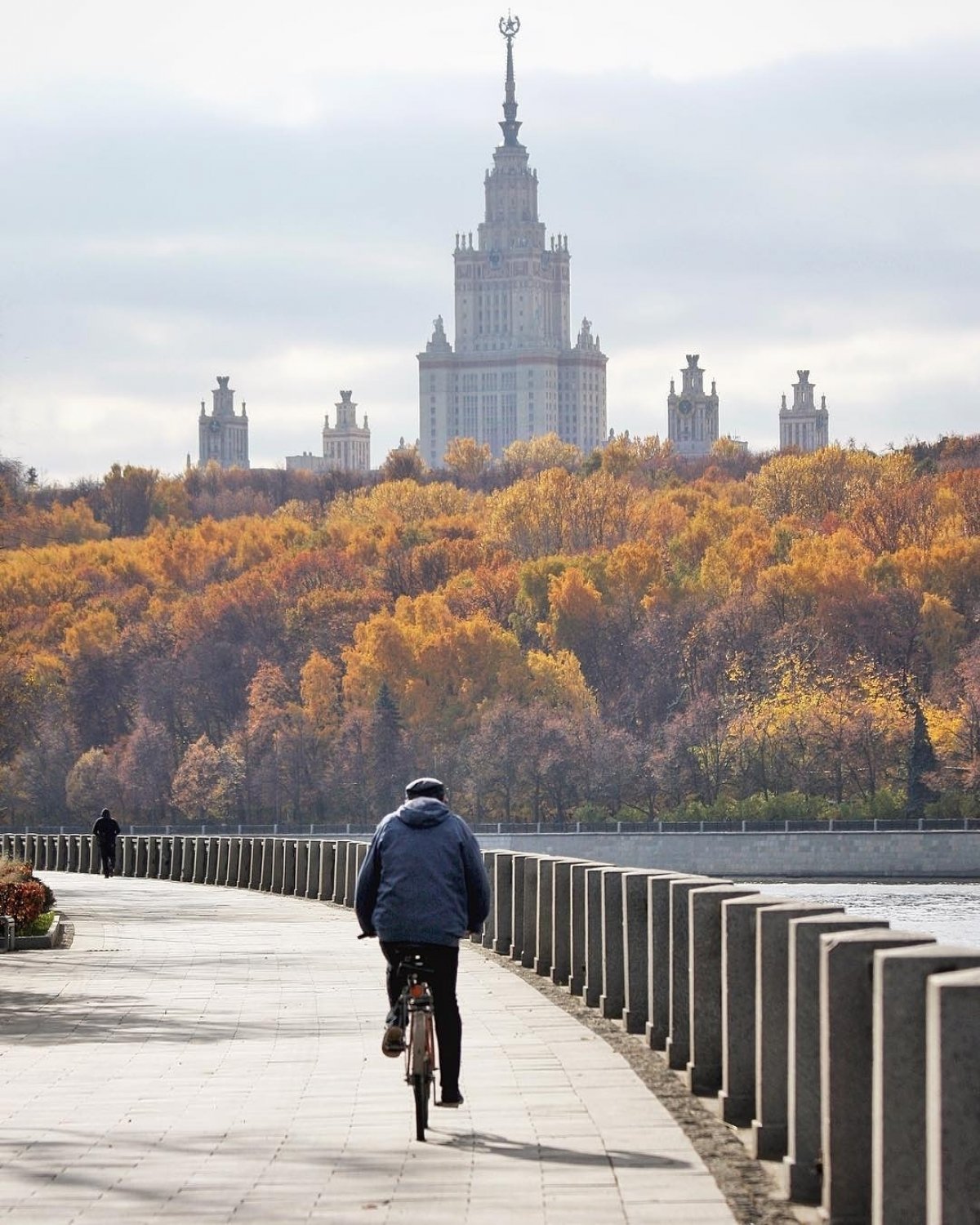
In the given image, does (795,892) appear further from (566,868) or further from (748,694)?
(566,868)

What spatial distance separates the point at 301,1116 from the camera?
1382 cm

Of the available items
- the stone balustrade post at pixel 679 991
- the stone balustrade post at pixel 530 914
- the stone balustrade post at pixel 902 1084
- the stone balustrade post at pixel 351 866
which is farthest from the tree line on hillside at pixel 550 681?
the stone balustrade post at pixel 902 1084

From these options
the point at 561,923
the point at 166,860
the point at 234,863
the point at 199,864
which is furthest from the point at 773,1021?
the point at 166,860

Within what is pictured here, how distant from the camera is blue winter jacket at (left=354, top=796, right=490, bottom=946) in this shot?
1352 cm

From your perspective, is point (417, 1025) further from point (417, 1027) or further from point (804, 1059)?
point (804, 1059)

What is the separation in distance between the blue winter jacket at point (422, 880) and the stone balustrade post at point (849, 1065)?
3.54 metres

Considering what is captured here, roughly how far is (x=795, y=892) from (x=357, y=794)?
32510mm

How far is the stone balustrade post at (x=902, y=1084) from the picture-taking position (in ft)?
29.5

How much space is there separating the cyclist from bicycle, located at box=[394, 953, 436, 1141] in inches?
1.6

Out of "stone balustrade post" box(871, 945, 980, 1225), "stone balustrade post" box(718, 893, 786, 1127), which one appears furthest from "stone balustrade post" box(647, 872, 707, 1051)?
"stone balustrade post" box(871, 945, 980, 1225)

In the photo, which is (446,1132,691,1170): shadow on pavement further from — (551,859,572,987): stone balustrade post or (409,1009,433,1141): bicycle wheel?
(551,859,572,987): stone balustrade post

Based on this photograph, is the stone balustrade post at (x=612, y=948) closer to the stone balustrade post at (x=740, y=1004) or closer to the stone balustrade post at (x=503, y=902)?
the stone balustrade post at (x=740, y=1004)

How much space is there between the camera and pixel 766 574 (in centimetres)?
14400

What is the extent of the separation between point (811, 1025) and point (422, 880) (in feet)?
9.96
